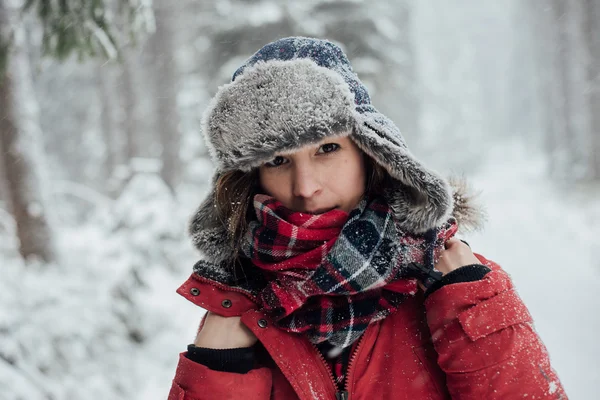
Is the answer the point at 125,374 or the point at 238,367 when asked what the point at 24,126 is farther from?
the point at 238,367

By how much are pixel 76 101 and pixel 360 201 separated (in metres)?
22.4

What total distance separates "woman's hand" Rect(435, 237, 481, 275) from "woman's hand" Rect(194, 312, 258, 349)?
32.6 inches

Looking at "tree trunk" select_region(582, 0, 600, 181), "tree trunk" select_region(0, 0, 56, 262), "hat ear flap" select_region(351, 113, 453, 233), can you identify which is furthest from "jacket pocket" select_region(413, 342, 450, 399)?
"tree trunk" select_region(582, 0, 600, 181)

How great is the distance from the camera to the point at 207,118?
6.16 feet

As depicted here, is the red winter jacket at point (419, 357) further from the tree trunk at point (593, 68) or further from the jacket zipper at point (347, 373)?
the tree trunk at point (593, 68)

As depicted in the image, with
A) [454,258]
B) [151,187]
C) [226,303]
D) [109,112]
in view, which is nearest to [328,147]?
[454,258]

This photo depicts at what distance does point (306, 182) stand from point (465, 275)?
0.70m

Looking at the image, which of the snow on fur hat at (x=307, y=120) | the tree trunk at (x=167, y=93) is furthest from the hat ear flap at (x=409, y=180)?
the tree trunk at (x=167, y=93)

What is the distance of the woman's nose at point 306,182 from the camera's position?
67.4 inches

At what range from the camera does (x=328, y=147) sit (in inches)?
70.1

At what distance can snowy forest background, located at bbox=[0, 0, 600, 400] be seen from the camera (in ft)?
13.5

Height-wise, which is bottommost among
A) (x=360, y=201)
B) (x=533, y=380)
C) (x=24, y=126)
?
(x=533, y=380)

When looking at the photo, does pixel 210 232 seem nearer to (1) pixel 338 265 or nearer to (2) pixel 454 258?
(1) pixel 338 265

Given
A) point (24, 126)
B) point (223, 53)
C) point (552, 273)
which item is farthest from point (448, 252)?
point (223, 53)
